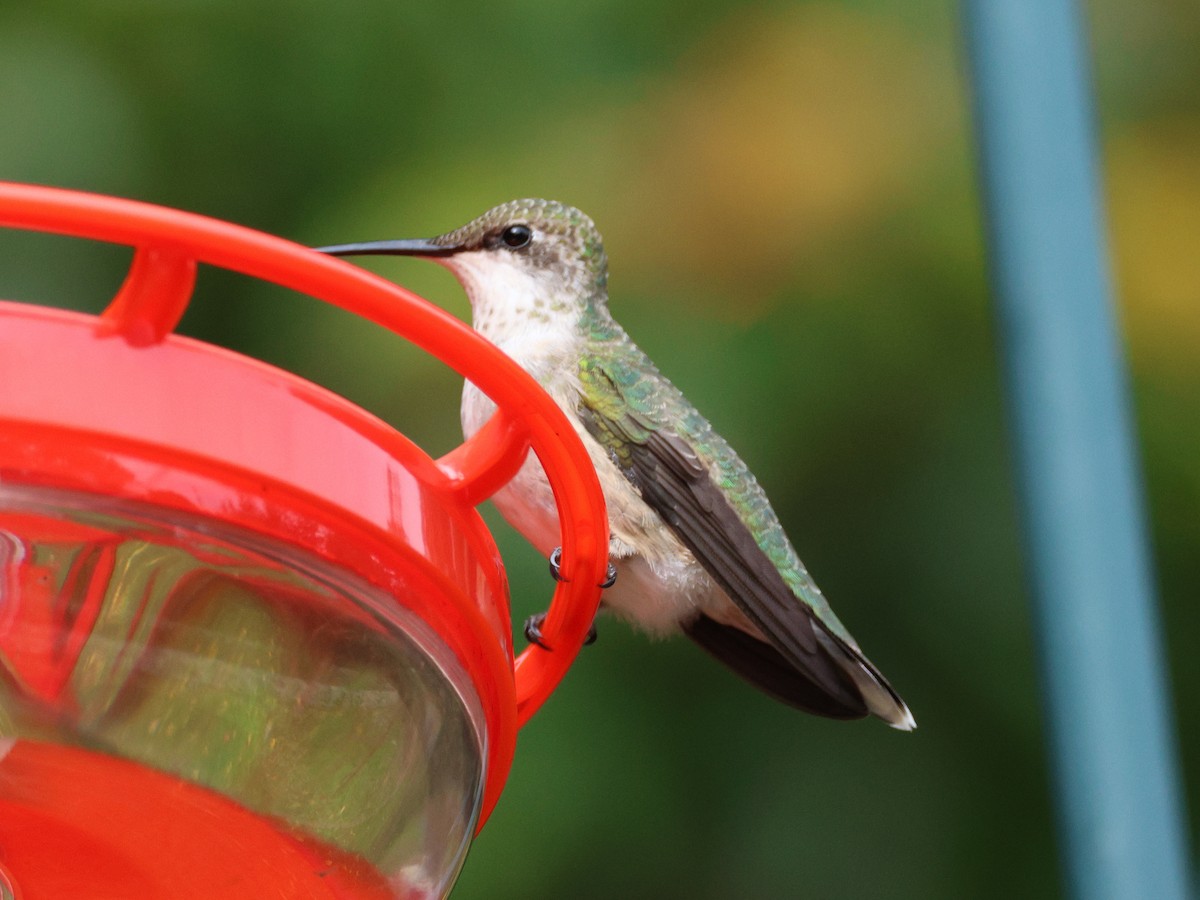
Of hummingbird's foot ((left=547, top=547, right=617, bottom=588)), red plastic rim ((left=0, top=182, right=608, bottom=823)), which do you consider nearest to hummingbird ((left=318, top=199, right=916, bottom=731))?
hummingbird's foot ((left=547, top=547, right=617, bottom=588))

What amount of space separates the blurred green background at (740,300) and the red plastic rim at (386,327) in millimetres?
1894

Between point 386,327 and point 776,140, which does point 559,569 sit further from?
point 776,140

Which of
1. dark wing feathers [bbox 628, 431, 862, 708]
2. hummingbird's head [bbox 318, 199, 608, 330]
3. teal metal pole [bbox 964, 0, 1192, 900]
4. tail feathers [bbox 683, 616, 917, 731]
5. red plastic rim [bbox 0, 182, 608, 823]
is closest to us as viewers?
red plastic rim [bbox 0, 182, 608, 823]

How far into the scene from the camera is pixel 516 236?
341 cm

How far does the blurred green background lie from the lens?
375 cm

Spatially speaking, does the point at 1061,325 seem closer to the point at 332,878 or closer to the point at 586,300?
the point at 332,878

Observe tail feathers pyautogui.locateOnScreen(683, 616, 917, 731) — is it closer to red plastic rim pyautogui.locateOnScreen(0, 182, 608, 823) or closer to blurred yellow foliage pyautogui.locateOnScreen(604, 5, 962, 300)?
red plastic rim pyautogui.locateOnScreen(0, 182, 608, 823)

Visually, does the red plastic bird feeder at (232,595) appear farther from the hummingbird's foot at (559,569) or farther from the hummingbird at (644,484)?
the hummingbird at (644,484)

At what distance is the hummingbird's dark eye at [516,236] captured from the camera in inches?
134

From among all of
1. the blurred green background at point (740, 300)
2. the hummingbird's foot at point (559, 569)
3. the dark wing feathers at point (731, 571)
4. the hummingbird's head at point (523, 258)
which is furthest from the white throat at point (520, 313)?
the hummingbird's foot at point (559, 569)

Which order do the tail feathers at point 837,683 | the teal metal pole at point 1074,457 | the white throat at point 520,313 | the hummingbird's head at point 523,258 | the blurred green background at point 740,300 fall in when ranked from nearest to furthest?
the teal metal pole at point 1074,457 → the tail feathers at point 837,683 → the white throat at point 520,313 → the hummingbird's head at point 523,258 → the blurred green background at point 740,300

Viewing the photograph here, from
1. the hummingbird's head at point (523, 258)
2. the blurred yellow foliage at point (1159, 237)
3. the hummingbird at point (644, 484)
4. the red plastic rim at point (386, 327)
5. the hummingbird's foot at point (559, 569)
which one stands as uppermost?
the blurred yellow foliage at point (1159, 237)

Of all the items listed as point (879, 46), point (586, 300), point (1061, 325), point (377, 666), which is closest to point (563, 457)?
point (377, 666)

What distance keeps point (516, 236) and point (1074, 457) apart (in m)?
1.71
